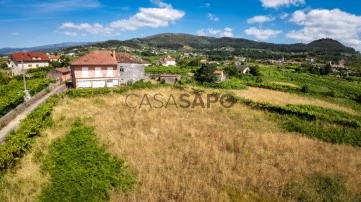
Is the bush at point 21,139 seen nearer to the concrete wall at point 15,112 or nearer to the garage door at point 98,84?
the concrete wall at point 15,112

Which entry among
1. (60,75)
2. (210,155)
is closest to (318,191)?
(210,155)

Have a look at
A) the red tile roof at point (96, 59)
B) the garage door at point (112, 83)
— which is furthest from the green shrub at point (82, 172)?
the garage door at point (112, 83)

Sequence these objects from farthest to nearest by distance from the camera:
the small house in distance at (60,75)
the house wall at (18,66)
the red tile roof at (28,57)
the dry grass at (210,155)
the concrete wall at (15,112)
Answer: the red tile roof at (28,57) → the house wall at (18,66) → the small house in distance at (60,75) → the concrete wall at (15,112) → the dry grass at (210,155)

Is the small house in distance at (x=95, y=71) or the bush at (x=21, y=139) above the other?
the small house in distance at (x=95, y=71)

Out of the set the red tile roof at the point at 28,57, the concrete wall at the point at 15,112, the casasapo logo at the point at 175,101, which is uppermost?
the red tile roof at the point at 28,57

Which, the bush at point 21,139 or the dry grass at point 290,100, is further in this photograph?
the dry grass at point 290,100

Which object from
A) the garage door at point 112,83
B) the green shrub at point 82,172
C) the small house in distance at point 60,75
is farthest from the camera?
the small house in distance at point 60,75
